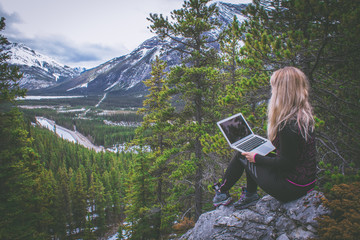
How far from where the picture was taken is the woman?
2211mm

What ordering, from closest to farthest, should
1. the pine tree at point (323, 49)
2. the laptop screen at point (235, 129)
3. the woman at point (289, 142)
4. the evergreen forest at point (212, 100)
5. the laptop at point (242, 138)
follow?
the woman at point (289, 142), the laptop at point (242, 138), the pine tree at point (323, 49), the laptop screen at point (235, 129), the evergreen forest at point (212, 100)

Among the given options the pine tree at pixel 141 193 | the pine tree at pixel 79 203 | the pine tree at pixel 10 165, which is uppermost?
the pine tree at pixel 10 165

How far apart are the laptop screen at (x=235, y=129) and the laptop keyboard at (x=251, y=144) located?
159 millimetres

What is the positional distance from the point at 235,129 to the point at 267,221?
1.59 meters

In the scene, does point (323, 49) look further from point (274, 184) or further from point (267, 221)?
point (267, 221)

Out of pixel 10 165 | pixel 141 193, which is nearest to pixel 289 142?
pixel 10 165

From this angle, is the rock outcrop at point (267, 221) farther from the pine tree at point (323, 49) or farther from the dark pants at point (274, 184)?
the pine tree at point (323, 49)

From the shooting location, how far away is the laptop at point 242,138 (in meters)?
2.86

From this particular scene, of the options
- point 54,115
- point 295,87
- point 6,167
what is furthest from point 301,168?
point 54,115

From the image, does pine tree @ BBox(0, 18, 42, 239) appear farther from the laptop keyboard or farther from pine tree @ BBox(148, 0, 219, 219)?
the laptop keyboard

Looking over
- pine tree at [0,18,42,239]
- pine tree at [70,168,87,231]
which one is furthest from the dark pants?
pine tree at [70,168,87,231]

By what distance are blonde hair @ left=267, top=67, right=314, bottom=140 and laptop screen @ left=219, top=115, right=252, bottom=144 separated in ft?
2.52

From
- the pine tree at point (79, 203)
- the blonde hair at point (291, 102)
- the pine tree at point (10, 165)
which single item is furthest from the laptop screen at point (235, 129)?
the pine tree at point (79, 203)

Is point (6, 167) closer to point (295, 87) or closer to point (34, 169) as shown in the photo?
point (34, 169)
